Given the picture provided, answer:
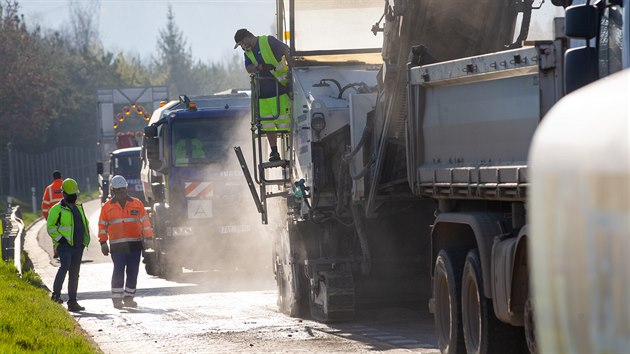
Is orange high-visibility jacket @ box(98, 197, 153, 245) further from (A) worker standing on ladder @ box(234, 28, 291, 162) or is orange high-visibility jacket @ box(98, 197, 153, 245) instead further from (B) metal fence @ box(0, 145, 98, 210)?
(B) metal fence @ box(0, 145, 98, 210)

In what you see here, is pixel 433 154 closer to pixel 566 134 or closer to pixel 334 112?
pixel 334 112

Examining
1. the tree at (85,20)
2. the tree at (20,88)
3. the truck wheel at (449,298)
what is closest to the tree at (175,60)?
the tree at (85,20)

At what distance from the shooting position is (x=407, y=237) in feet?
48.3

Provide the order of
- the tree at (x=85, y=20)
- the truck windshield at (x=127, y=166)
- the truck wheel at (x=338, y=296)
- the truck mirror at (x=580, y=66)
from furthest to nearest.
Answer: the tree at (x=85, y=20), the truck windshield at (x=127, y=166), the truck wheel at (x=338, y=296), the truck mirror at (x=580, y=66)

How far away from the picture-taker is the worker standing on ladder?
15.6 m

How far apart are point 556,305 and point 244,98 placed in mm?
19631

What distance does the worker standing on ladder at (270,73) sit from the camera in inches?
612

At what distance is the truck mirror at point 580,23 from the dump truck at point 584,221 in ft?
9.66

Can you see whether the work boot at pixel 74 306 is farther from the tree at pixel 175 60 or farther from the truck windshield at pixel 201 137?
the tree at pixel 175 60

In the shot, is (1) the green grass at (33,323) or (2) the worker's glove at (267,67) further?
(2) the worker's glove at (267,67)

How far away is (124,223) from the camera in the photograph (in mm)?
19234

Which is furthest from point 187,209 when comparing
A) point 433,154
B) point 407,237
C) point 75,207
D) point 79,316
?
point 433,154

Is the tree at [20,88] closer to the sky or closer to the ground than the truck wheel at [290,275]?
closer to the sky

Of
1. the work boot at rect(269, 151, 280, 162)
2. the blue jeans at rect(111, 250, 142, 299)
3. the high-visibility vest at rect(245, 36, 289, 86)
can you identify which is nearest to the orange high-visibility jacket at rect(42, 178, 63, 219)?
the blue jeans at rect(111, 250, 142, 299)
